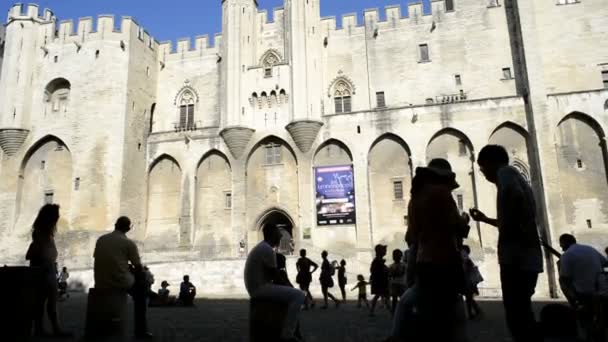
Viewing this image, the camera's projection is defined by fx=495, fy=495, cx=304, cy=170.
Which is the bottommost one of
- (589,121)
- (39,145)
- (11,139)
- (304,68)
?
(589,121)

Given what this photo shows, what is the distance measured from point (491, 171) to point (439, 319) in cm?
160

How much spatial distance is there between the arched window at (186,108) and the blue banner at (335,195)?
10.3 meters

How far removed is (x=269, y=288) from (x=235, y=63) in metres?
23.8

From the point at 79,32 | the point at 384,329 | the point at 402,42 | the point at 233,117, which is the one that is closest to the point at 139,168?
the point at 233,117

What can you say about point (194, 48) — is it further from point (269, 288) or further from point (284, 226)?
point (269, 288)

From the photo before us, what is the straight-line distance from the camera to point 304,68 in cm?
2691

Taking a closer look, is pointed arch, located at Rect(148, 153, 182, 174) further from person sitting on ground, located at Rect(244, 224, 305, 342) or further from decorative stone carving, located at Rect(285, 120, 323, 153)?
person sitting on ground, located at Rect(244, 224, 305, 342)

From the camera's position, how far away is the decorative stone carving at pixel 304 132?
84.3ft

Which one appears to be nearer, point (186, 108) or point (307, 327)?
point (307, 327)

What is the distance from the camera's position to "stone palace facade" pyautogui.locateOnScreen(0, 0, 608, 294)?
23703 mm

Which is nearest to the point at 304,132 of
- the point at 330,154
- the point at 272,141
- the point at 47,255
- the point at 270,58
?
the point at 330,154

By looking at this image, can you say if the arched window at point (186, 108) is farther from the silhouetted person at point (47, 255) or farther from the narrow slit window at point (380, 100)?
the silhouetted person at point (47, 255)

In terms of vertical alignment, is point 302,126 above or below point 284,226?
above

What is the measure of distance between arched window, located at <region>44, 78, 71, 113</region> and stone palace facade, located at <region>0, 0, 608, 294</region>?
9 centimetres
